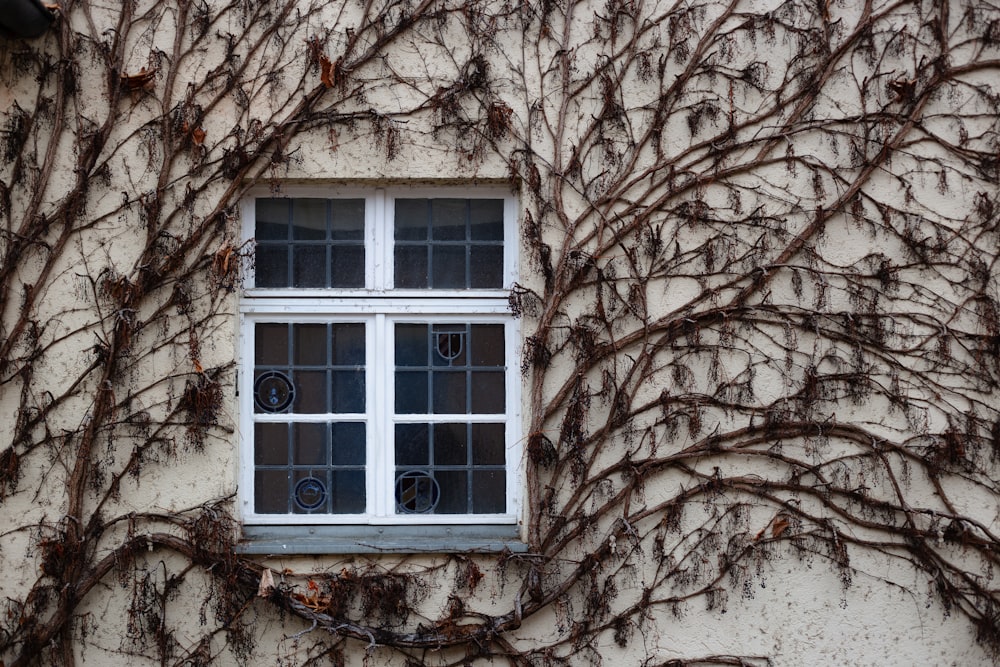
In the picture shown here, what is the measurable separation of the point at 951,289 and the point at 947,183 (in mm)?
438

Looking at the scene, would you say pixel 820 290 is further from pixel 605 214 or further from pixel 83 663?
pixel 83 663

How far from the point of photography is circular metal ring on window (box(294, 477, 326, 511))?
4383 mm

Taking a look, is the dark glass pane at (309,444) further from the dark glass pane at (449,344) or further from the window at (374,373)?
the dark glass pane at (449,344)

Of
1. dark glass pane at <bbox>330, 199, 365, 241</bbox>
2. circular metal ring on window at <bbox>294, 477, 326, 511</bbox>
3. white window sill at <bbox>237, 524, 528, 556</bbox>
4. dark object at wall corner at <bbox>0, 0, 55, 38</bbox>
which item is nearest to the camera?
dark object at wall corner at <bbox>0, 0, 55, 38</bbox>

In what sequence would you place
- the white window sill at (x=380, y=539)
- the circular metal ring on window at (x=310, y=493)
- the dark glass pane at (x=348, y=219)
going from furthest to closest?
the dark glass pane at (x=348, y=219) → the circular metal ring on window at (x=310, y=493) → the white window sill at (x=380, y=539)

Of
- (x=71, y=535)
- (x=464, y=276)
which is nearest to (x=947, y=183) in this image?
(x=464, y=276)

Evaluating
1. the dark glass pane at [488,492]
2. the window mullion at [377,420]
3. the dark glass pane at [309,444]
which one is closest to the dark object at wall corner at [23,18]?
the window mullion at [377,420]

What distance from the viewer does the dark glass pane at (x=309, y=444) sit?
4.40m

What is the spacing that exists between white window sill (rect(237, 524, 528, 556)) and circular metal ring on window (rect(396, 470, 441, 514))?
0.25ft

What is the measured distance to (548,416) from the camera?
433 cm

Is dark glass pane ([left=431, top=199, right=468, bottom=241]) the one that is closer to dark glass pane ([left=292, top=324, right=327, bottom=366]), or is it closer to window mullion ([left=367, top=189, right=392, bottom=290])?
window mullion ([left=367, top=189, right=392, bottom=290])

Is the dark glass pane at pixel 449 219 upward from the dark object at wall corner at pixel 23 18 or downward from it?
downward

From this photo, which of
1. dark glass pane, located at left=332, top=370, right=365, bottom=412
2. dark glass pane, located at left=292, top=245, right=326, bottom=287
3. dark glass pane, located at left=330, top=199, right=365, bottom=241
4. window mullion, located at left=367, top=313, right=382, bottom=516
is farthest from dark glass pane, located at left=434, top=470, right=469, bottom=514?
dark glass pane, located at left=330, top=199, right=365, bottom=241

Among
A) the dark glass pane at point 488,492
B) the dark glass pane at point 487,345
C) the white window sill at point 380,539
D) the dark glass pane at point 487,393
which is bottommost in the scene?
the white window sill at point 380,539
